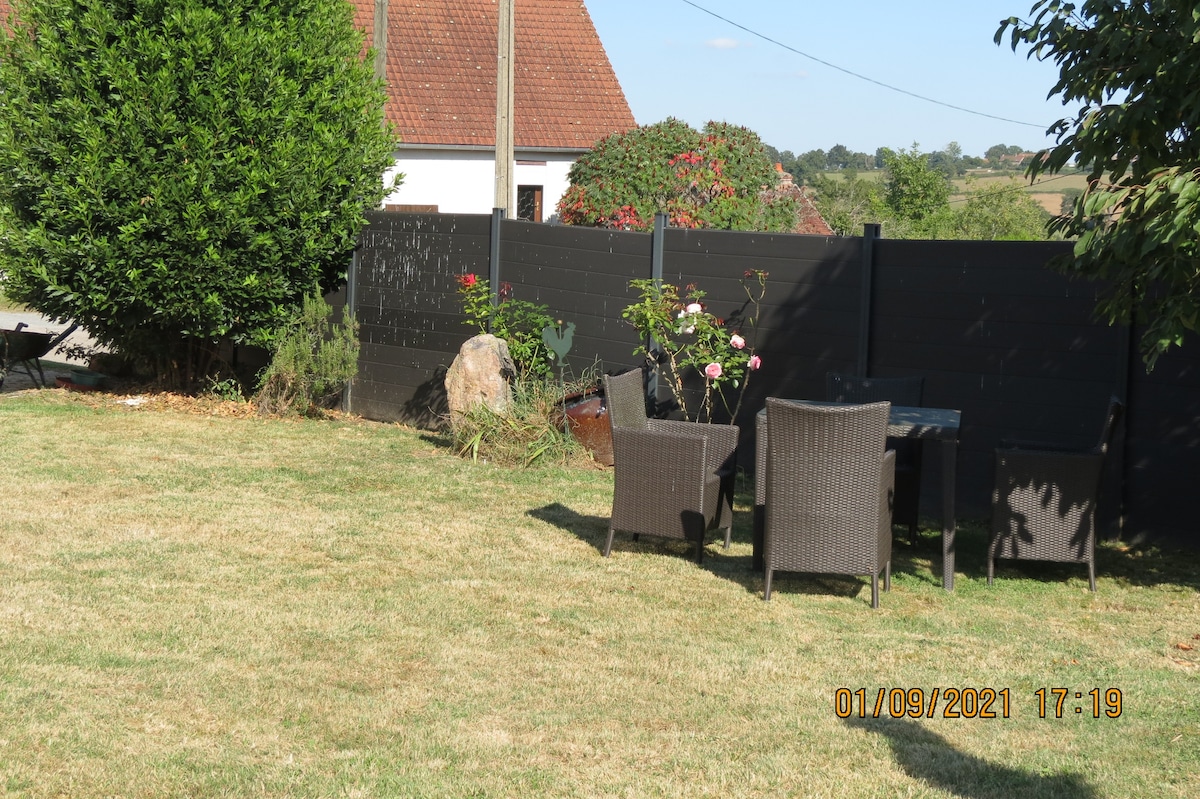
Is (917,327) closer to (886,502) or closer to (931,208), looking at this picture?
(886,502)

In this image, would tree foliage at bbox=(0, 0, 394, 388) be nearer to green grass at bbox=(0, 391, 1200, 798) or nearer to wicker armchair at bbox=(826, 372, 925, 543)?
green grass at bbox=(0, 391, 1200, 798)

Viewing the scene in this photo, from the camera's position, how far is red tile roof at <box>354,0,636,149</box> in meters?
24.1

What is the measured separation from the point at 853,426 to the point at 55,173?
8.56 meters

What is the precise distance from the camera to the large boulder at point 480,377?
10711mm

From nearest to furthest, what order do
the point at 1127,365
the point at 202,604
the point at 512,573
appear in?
the point at 202,604
the point at 512,573
the point at 1127,365

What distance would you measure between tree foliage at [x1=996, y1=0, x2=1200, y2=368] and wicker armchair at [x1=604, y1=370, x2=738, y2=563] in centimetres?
237

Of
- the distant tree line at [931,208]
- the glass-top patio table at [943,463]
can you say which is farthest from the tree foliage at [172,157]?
the distant tree line at [931,208]

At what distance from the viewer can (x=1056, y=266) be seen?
23.6 feet

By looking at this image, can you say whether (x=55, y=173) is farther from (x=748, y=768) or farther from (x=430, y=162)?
(x=430, y=162)

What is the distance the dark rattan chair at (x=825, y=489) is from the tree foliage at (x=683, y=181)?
9.80 metres

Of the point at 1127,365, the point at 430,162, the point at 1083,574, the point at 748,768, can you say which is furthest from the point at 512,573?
the point at 430,162
